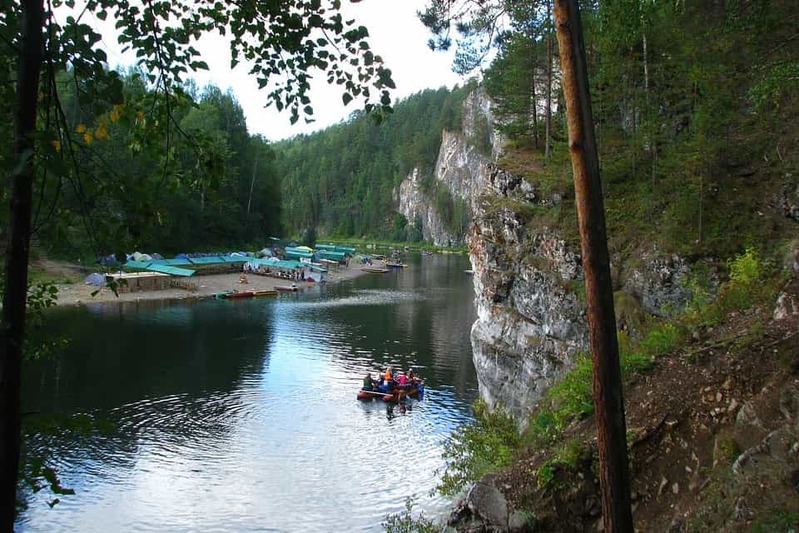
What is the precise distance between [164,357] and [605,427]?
30.4m

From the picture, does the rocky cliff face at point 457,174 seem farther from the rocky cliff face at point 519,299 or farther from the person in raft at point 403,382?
the rocky cliff face at point 519,299

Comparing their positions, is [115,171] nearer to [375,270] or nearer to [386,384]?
[386,384]

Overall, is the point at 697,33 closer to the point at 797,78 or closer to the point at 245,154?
the point at 797,78

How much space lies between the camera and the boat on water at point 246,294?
5409 cm

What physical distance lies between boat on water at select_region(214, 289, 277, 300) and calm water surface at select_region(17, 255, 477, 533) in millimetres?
9341

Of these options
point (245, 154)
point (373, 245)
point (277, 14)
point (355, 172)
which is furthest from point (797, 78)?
point (355, 172)

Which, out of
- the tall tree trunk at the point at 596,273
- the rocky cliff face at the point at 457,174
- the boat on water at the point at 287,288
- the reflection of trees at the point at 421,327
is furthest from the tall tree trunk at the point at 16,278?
the rocky cliff face at the point at 457,174

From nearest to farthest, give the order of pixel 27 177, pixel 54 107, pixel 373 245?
pixel 27 177 → pixel 54 107 → pixel 373 245

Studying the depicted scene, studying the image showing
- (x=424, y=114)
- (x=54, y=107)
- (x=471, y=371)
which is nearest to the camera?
(x=54, y=107)

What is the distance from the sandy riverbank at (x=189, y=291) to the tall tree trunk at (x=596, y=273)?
127 ft

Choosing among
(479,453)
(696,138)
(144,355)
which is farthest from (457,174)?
(479,453)

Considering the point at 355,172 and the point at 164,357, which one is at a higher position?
the point at 355,172

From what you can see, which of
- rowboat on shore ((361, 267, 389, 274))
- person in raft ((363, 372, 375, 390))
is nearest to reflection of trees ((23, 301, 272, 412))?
person in raft ((363, 372, 375, 390))

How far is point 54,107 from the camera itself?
299 cm
